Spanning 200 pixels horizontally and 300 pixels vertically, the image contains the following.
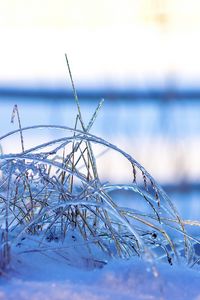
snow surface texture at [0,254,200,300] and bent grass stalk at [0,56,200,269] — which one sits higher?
bent grass stalk at [0,56,200,269]

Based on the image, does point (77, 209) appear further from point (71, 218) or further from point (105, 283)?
point (105, 283)

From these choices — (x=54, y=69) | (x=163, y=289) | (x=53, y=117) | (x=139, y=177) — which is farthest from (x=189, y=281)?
(x=54, y=69)

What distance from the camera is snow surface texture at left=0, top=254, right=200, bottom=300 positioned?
77cm

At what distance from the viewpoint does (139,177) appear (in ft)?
11.1

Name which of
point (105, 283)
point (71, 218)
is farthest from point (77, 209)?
point (105, 283)

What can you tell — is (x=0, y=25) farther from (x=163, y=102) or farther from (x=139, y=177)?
(x=139, y=177)

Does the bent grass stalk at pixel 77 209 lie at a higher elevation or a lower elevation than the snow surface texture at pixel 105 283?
higher

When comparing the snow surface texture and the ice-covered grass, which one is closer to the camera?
the snow surface texture

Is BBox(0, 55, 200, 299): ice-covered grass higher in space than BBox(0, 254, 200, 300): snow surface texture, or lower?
higher

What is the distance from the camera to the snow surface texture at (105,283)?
77cm

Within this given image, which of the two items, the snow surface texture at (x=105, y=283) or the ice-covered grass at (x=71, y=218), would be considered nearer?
the snow surface texture at (x=105, y=283)

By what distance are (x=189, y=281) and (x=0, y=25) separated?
333 centimetres

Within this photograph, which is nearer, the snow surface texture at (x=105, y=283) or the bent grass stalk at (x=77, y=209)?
the snow surface texture at (x=105, y=283)

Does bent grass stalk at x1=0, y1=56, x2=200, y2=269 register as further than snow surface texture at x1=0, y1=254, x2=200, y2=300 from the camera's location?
Yes
